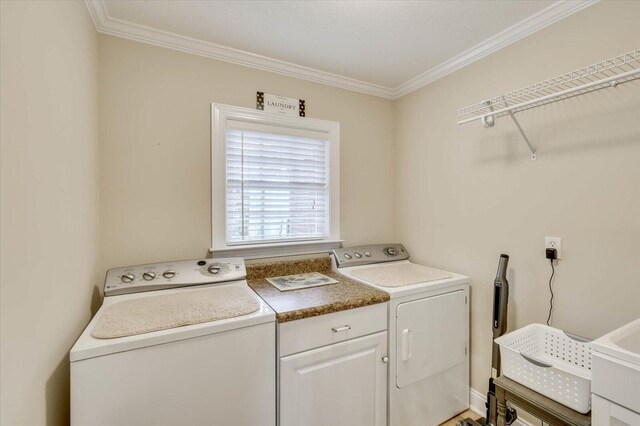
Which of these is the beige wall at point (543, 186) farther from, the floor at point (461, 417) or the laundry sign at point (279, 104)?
the laundry sign at point (279, 104)

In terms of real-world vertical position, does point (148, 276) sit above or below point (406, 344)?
above

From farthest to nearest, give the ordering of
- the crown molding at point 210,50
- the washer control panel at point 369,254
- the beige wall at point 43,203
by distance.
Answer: the washer control panel at point 369,254
the crown molding at point 210,50
the beige wall at point 43,203

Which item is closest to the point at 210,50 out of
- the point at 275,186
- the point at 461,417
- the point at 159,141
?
the point at 159,141

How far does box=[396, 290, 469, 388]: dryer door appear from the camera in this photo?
1.67 m

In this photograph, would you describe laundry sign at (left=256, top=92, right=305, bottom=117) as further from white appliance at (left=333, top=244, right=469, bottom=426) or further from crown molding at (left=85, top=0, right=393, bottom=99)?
white appliance at (left=333, top=244, right=469, bottom=426)

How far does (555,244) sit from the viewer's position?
5.11ft

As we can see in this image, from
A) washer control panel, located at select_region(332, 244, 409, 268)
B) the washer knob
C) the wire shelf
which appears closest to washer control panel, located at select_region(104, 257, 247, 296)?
the washer knob

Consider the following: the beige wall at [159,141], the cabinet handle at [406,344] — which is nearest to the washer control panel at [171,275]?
the beige wall at [159,141]

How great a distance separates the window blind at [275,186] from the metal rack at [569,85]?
1137 millimetres

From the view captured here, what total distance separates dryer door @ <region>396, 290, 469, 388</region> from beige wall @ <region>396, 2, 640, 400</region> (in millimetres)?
176

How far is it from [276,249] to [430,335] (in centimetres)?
115

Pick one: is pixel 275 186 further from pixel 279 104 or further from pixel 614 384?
pixel 614 384

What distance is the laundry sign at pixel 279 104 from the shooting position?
205 centimetres

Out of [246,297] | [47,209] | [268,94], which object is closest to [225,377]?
[246,297]
